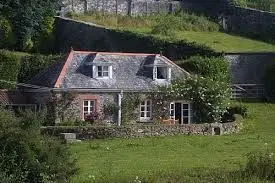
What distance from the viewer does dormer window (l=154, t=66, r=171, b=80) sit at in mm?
42781

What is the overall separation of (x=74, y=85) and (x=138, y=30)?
59.5 feet

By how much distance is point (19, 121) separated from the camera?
21203mm

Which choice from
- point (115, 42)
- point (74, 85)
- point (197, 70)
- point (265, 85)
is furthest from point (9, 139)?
point (115, 42)

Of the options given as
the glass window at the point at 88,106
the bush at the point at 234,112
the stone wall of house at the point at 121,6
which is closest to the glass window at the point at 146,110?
the glass window at the point at 88,106

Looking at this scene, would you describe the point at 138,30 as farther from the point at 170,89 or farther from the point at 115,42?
the point at 170,89

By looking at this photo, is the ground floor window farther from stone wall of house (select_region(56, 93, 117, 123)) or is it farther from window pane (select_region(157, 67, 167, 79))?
stone wall of house (select_region(56, 93, 117, 123))

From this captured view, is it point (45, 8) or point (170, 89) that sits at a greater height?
point (45, 8)

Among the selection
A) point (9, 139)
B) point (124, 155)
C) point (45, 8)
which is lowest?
point (124, 155)

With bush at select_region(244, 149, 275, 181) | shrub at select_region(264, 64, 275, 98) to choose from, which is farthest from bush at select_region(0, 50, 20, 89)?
bush at select_region(244, 149, 275, 181)

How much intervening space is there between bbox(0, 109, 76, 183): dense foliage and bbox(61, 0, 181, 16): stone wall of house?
39426 mm

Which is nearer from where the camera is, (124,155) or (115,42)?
(124,155)

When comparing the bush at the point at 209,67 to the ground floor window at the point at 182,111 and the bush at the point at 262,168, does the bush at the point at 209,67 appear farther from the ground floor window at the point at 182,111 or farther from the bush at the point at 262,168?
the bush at the point at 262,168

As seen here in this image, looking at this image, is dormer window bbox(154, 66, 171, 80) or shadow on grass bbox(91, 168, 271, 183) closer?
shadow on grass bbox(91, 168, 271, 183)

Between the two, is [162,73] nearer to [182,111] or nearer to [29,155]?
[182,111]
